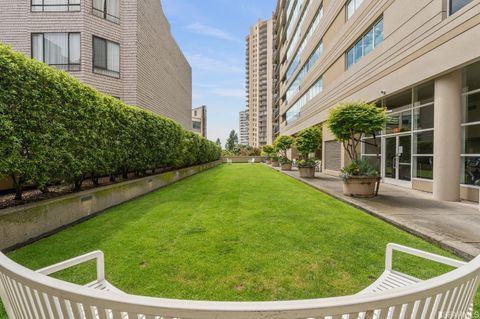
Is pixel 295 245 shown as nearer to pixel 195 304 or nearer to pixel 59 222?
pixel 195 304

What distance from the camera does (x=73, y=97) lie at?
660 centimetres

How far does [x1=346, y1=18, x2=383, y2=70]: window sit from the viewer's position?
521 inches

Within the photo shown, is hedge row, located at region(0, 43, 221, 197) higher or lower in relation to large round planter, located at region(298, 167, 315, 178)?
higher

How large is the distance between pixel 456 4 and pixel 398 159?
6770 millimetres

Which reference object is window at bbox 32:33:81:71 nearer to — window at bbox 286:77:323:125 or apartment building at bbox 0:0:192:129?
apartment building at bbox 0:0:192:129

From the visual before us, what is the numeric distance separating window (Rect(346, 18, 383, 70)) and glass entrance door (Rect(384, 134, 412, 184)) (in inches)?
200

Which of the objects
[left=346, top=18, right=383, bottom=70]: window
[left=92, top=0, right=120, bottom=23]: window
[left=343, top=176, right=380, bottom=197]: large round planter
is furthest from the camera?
[left=92, top=0, right=120, bottom=23]: window

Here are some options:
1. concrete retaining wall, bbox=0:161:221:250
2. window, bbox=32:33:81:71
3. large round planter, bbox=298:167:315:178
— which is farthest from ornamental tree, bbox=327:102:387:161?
window, bbox=32:33:81:71

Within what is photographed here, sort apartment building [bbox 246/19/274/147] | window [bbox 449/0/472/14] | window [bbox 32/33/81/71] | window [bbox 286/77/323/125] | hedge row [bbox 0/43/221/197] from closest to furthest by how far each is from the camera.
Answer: hedge row [bbox 0/43/221/197], window [bbox 449/0/472/14], window [bbox 32/33/81/71], window [bbox 286/77/323/125], apartment building [bbox 246/19/274/147]

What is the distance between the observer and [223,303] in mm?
967

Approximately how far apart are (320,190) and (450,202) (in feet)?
15.1

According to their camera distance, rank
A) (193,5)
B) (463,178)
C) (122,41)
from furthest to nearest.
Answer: (193,5)
(122,41)
(463,178)

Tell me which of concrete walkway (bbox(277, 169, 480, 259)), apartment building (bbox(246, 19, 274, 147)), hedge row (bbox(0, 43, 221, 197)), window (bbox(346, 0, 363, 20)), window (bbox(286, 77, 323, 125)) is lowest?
concrete walkway (bbox(277, 169, 480, 259))

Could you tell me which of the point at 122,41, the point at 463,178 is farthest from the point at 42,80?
the point at 122,41
